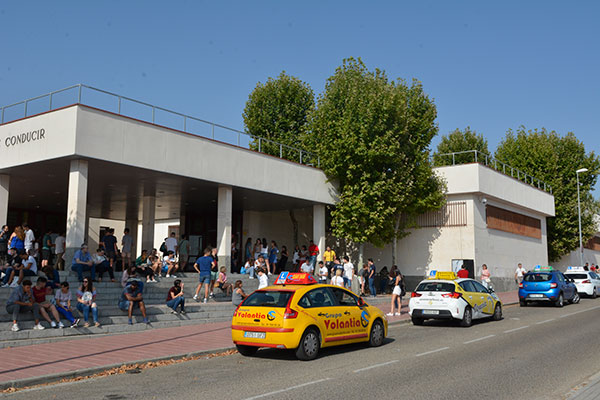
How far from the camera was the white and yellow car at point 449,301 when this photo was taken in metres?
16.2

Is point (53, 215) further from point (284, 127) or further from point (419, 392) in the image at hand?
point (419, 392)

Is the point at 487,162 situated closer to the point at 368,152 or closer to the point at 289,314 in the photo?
the point at 368,152

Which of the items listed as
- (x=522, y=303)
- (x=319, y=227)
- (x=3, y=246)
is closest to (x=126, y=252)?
(x=3, y=246)

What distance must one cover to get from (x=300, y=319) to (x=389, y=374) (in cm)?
223

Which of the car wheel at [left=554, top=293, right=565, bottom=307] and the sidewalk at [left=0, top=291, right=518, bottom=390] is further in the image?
the car wheel at [left=554, top=293, right=565, bottom=307]

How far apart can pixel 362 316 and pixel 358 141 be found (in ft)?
53.1

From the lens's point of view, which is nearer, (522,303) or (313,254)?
(522,303)

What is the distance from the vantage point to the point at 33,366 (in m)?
9.70

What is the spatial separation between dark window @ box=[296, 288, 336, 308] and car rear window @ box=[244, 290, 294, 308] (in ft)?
1.05

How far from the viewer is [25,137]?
61.1 ft

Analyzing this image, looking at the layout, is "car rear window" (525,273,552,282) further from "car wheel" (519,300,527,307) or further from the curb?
the curb

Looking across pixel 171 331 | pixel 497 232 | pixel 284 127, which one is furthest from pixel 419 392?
pixel 284 127

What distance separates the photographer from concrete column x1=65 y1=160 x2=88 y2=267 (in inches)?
682

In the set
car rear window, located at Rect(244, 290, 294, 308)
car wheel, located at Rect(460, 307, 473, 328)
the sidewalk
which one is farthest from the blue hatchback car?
car rear window, located at Rect(244, 290, 294, 308)
